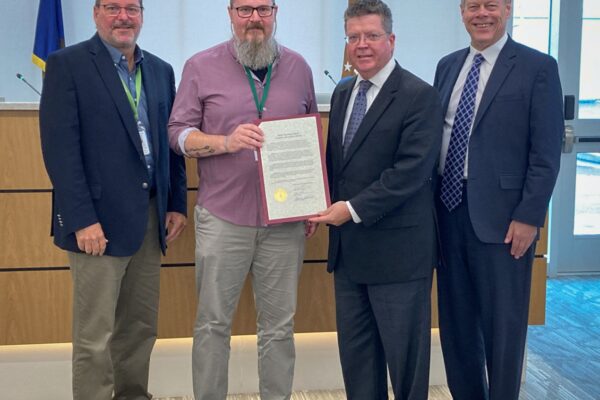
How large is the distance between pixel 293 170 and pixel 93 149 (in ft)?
2.28

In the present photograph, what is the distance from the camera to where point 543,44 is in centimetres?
571

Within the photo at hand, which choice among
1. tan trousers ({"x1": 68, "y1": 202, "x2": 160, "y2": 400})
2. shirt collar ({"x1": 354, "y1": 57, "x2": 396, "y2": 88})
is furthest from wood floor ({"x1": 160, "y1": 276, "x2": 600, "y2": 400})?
shirt collar ({"x1": 354, "y1": 57, "x2": 396, "y2": 88})

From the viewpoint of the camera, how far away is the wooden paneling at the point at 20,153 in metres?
2.98

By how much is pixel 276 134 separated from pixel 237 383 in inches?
57.3

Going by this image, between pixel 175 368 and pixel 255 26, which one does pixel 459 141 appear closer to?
pixel 255 26

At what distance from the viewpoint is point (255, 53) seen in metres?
2.51

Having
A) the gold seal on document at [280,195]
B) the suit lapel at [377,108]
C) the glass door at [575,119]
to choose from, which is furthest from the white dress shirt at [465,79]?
the glass door at [575,119]

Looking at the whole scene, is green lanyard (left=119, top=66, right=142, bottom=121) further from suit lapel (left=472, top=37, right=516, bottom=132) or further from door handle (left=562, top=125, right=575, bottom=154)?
door handle (left=562, top=125, right=575, bottom=154)

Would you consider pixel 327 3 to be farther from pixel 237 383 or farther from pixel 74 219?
pixel 74 219

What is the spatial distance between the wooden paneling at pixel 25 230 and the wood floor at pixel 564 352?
0.93 metres

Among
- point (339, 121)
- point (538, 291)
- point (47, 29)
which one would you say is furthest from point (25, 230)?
point (47, 29)

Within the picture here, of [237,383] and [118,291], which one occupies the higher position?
[118,291]

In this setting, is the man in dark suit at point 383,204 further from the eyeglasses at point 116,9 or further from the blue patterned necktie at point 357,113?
the eyeglasses at point 116,9

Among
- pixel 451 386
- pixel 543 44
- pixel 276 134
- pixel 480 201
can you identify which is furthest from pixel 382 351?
pixel 543 44
